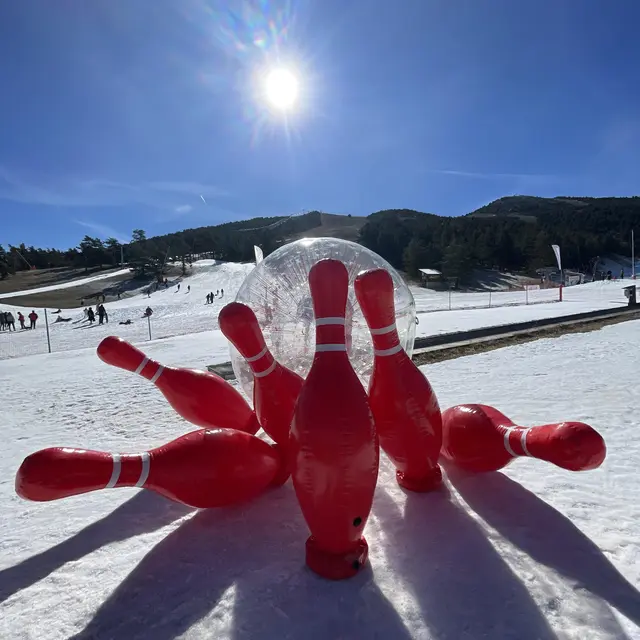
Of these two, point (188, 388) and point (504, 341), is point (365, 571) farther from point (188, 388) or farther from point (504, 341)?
point (504, 341)

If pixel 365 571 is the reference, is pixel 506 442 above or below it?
Answer: above

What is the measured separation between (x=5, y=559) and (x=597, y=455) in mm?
2938

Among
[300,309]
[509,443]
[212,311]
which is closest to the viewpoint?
[509,443]

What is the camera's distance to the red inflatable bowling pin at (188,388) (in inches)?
117

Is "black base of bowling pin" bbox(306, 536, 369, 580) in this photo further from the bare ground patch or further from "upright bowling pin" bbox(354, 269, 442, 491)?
the bare ground patch

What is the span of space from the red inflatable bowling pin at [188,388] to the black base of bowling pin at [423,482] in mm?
1213

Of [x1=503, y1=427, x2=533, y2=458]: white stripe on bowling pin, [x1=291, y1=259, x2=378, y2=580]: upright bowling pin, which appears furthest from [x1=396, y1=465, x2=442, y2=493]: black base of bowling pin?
[x1=291, y1=259, x2=378, y2=580]: upright bowling pin

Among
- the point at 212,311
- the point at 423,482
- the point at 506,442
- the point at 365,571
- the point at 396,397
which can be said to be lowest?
the point at 365,571

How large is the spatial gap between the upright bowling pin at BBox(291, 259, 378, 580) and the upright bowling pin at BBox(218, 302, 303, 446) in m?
0.65

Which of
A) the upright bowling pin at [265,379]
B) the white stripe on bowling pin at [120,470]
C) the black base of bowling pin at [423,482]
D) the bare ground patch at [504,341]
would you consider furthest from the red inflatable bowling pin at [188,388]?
the bare ground patch at [504,341]

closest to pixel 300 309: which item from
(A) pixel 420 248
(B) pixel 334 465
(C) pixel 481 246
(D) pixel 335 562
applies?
(B) pixel 334 465

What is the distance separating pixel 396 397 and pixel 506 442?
67cm

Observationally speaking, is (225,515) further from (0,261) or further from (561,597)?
(0,261)

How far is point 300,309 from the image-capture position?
117 inches
